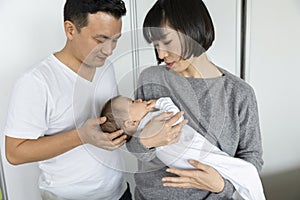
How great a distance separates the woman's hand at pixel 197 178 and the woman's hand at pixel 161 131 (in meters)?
0.10

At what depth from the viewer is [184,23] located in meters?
1.00

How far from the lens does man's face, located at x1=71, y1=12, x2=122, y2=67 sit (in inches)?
40.9

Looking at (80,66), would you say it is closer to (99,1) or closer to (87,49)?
(87,49)

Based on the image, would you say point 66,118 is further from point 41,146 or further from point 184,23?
point 184,23

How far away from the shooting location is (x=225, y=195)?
1082mm

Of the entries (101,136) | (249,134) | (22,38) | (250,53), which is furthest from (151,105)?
(250,53)

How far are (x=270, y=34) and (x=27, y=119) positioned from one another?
1.23 metres

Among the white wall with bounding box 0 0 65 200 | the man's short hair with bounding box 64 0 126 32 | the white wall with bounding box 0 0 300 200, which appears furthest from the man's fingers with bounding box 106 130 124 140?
the white wall with bounding box 0 0 65 200

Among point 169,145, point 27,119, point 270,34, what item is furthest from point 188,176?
point 270,34

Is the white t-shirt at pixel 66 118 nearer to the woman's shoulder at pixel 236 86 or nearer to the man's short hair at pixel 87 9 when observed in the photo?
the man's short hair at pixel 87 9

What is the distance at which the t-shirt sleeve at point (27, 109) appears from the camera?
104 cm

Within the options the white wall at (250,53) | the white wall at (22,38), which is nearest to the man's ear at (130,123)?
the white wall at (250,53)

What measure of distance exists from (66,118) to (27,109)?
116 mm

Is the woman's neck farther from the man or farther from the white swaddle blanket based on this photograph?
the man
